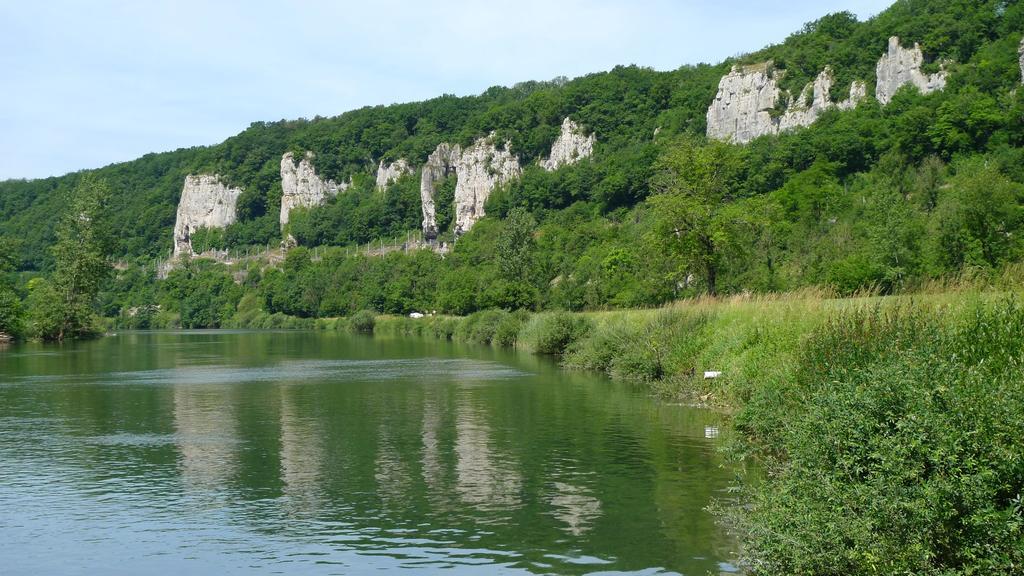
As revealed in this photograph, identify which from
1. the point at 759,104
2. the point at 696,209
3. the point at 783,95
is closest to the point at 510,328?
the point at 696,209

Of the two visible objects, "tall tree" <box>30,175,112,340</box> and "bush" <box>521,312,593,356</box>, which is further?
"tall tree" <box>30,175,112,340</box>

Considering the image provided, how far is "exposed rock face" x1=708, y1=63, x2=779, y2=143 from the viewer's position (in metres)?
154

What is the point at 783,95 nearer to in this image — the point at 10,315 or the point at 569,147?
the point at 569,147

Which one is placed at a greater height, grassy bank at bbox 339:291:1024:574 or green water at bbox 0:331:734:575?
grassy bank at bbox 339:291:1024:574

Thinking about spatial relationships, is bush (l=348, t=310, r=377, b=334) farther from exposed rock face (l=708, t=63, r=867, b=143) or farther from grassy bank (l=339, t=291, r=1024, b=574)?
grassy bank (l=339, t=291, r=1024, b=574)

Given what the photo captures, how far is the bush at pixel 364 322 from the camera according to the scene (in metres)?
124

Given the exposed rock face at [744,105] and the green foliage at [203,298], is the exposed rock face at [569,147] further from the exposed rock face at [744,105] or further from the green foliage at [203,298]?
the green foliage at [203,298]

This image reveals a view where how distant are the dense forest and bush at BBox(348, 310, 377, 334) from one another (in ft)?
36.9

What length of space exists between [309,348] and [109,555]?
64.9 metres

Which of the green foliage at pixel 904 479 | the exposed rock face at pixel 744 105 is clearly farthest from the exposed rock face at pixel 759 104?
the green foliage at pixel 904 479

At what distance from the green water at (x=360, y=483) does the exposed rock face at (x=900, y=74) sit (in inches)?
4328

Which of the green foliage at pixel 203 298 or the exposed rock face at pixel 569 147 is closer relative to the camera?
the green foliage at pixel 203 298

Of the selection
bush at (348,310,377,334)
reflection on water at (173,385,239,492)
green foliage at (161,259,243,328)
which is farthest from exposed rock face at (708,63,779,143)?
reflection on water at (173,385,239,492)

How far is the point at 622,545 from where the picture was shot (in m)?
13.6
